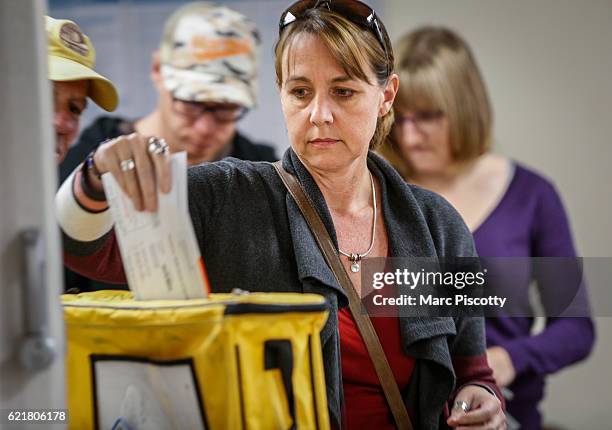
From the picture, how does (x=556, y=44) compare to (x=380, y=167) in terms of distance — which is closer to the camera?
(x=380, y=167)

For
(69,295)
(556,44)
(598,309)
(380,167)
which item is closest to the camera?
(69,295)

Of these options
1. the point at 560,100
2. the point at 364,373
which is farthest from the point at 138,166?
the point at 560,100

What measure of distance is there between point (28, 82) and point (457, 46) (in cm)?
176

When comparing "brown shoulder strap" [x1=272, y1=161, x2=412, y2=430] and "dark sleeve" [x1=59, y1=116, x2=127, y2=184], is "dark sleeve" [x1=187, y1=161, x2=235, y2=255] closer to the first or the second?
"brown shoulder strap" [x1=272, y1=161, x2=412, y2=430]

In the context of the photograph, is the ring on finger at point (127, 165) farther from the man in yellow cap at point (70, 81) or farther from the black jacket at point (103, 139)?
the black jacket at point (103, 139)

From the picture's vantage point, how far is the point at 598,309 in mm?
2350

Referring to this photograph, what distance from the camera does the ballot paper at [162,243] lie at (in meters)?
1.18

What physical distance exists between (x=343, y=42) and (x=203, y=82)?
42.9 inches

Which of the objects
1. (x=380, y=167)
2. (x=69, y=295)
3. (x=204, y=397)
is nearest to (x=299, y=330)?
(x=204, y=397)

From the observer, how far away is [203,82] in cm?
239

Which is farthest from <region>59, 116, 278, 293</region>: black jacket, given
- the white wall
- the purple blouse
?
the white wall

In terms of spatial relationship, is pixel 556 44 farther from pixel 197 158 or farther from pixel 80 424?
pixel 80 424

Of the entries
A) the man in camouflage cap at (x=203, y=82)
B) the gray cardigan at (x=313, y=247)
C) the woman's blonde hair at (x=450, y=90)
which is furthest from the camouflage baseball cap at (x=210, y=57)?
the gray cardigan at (x=313, y=247)

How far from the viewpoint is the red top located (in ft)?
4.57
